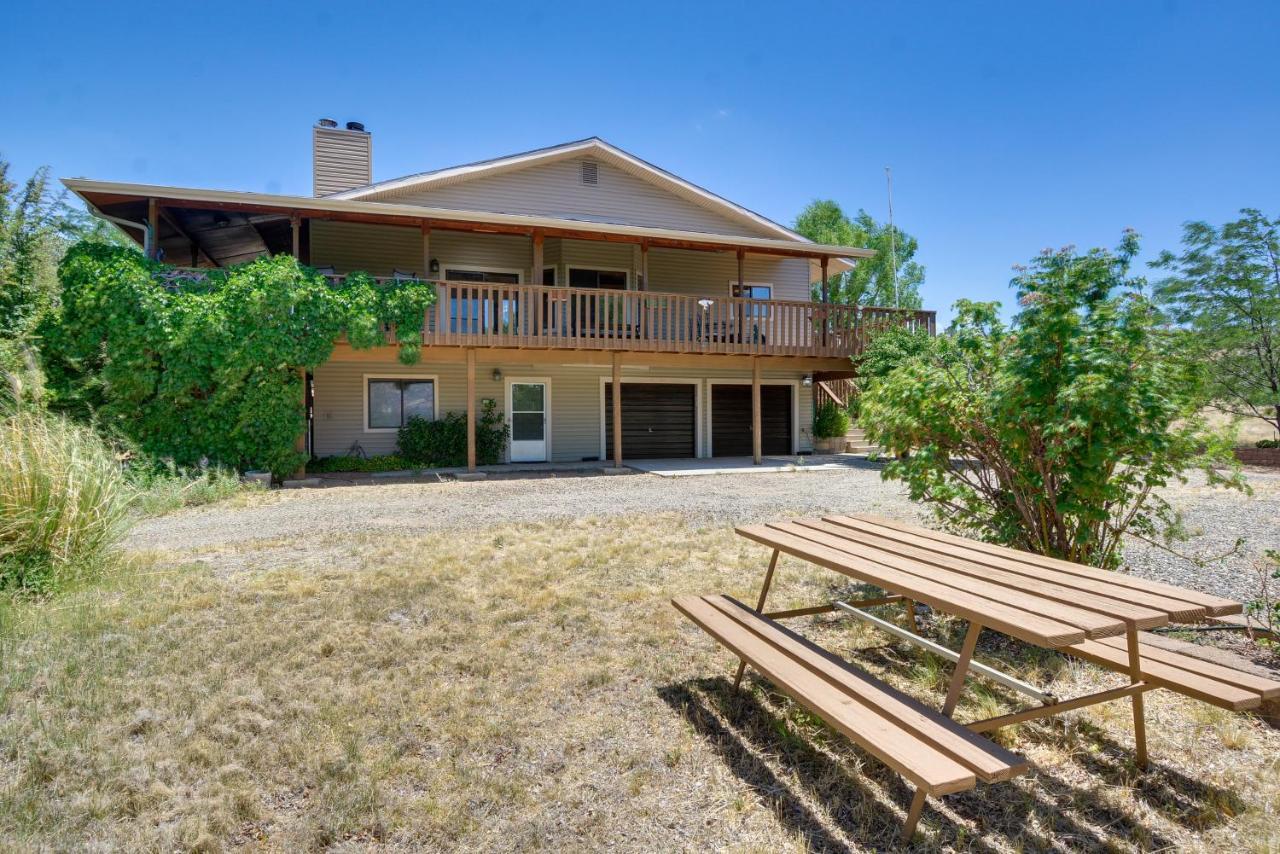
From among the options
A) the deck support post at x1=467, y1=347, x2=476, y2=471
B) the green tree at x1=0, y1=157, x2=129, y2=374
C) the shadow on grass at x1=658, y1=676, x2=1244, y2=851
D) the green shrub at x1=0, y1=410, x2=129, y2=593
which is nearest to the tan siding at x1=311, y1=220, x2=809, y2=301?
the deck support post at x1=467, y1=347, x2=476, y2=471

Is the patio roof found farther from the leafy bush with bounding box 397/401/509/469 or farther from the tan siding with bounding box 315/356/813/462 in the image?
the leafy bush with bounding box 397/401/509/469

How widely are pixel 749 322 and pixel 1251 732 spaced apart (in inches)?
474

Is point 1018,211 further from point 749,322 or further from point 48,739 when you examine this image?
point 48,739

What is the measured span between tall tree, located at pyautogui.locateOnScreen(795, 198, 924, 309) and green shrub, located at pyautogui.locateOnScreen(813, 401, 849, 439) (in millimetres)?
18332

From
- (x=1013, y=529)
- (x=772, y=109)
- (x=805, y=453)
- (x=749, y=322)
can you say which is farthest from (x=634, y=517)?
(x=772, y=109)

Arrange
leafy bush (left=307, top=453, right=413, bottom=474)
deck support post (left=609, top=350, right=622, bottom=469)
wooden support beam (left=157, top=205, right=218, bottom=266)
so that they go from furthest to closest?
deck support post (left=609, top=350, right=622, bottom=469) → leafy bush (left=307, top=453, right=413, bottom=474) → wooden support beam (left=157, top=205, right=218, bottom=266)

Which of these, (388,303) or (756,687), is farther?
(388,303)

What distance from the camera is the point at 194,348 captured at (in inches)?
413

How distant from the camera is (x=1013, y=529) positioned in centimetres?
426

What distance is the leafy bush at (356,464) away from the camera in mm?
13133

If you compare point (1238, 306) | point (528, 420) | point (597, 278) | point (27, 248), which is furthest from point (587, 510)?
point (1238, 306)

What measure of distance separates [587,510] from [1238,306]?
18879 millimetres

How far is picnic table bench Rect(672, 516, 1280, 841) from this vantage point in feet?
6.50

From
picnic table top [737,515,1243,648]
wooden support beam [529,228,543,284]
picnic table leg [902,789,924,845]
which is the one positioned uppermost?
wooden support beam [529,228,543,284]
